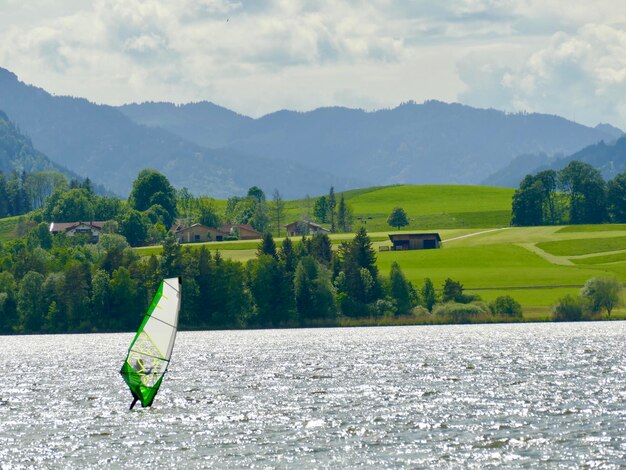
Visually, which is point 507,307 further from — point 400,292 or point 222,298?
point 222,298

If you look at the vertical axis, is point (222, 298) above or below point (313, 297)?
above

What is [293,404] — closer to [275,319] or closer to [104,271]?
[275,319]

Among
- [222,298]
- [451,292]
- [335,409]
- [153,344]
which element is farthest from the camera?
[451,292]

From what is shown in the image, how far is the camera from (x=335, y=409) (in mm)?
72688

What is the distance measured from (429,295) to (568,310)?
A: 2407 centimetres

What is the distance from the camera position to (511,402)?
7362cm

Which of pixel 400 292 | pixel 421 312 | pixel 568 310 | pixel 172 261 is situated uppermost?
pixel 172 261

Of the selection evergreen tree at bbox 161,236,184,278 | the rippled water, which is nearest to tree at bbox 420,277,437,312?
evergreen tree at bbox 161,236,184,278

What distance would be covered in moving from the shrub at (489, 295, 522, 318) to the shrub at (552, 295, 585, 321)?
19.4ft

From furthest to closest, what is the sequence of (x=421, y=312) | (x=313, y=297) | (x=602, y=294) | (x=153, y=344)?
(x=313, y=297), (x=421, y=312), (x=602, y=294), (x=153, y=344)

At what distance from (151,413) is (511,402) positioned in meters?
23.3

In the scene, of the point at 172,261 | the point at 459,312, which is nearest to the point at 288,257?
the point at 172,261

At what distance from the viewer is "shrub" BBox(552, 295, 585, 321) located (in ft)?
540

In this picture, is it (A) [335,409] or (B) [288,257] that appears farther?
(B) [288,257]
